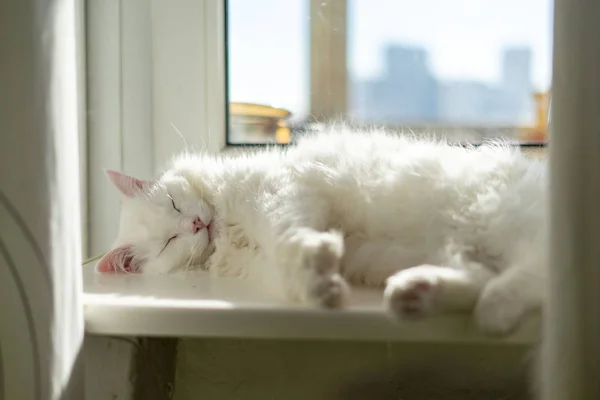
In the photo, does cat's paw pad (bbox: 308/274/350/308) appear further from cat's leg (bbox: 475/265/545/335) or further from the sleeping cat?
cat's leg (bbox: 475/265/545/335)

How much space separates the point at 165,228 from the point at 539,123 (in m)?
0.79

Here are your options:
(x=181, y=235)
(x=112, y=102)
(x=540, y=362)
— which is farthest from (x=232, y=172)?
(x=540, y=362)

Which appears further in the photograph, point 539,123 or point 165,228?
point 539,123

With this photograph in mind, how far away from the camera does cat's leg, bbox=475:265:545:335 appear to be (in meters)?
0.67

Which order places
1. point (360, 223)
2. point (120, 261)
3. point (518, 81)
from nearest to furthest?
point (360, 223), point (120, 261), point (518, 81)

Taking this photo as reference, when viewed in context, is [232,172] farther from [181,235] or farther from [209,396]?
[209,396]

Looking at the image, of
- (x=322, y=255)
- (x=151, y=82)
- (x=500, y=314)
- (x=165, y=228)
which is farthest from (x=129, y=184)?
(x=500, y=314)

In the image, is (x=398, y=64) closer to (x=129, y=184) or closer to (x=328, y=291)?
(x=129, y=184)

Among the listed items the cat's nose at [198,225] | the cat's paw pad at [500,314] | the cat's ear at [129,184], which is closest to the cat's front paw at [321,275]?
the cat's paw pad at [500,314]

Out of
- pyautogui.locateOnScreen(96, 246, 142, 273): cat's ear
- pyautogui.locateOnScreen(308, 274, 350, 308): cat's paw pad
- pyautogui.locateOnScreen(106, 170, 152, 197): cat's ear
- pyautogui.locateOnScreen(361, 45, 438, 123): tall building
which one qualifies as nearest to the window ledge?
pyautogui.locateOnScreen(308, 274, 350, 308): cat's paw pad

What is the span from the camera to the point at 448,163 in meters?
0.90

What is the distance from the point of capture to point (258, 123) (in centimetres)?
138

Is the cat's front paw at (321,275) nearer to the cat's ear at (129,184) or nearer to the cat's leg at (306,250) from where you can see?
the cat's leg at (306,250)

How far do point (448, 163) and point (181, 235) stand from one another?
0.50 metres
